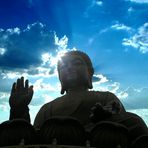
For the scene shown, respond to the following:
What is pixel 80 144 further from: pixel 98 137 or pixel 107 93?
pixel 107 93

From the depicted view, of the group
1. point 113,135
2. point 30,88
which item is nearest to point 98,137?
point 113,135

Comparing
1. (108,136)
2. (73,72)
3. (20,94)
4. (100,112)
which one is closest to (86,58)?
(73,72)

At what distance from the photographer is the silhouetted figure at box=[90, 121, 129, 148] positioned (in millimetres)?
3727

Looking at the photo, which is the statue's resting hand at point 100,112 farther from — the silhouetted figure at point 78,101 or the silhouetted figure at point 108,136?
the silhouetted figure at point 108,136

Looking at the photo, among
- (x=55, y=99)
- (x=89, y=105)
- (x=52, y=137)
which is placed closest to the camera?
(x=52, y=137)

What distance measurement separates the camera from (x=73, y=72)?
20.2 ft

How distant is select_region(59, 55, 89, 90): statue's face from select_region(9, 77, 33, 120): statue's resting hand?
4.06 ft

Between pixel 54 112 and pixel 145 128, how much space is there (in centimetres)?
174

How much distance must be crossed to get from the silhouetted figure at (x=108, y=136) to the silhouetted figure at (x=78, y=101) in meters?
0.44

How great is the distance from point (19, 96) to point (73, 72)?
1415 millimetres

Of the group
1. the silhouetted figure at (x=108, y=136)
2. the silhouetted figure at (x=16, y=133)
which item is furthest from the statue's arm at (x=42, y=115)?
the silhouetted figure at (x=108, y=136)

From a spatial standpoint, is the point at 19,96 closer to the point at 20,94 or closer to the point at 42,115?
the point at 20,94

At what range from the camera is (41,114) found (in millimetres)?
5812

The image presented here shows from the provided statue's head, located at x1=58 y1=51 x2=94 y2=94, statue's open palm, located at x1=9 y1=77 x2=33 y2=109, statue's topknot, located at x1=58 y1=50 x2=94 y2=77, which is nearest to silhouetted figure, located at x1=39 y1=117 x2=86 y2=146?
statue's open palm, located at x1=9 y1=77 x2=33 y2=109
